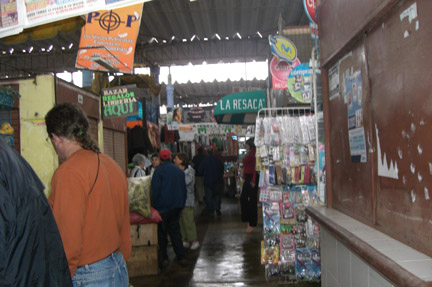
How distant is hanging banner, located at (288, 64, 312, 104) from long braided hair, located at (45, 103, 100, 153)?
3.42 metres

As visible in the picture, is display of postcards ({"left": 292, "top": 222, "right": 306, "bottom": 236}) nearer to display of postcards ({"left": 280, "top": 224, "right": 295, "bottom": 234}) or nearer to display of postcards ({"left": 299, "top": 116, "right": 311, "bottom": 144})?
display of postcards ({"left": 280, "top": 224, "right": 295, "bottom": 234})

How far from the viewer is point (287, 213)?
5.22 m

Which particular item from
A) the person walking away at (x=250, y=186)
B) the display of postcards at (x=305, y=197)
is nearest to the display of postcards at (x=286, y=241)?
the display of postcards at (x=305, y=197)

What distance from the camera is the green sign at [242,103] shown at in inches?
323

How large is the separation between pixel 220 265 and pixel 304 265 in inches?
64.1

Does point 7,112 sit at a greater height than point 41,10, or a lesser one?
lesser

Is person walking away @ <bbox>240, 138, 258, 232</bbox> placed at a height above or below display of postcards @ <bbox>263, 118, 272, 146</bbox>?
below

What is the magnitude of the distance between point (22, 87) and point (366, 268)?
4.53 metres

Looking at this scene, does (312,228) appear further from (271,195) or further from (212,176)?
(212,176)

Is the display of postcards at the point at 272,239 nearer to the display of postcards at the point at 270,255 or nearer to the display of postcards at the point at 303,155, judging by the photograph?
the display of postcards at the point at 270,255

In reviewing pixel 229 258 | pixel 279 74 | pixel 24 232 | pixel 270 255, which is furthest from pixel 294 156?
pixel 24 232

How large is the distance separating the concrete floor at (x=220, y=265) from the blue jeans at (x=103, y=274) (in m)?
3.13

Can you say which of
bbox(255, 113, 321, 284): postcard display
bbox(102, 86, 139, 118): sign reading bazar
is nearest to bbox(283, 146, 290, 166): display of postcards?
bbox(255, 113, 321, 284): postcard display

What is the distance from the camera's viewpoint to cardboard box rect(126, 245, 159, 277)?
5570mm
